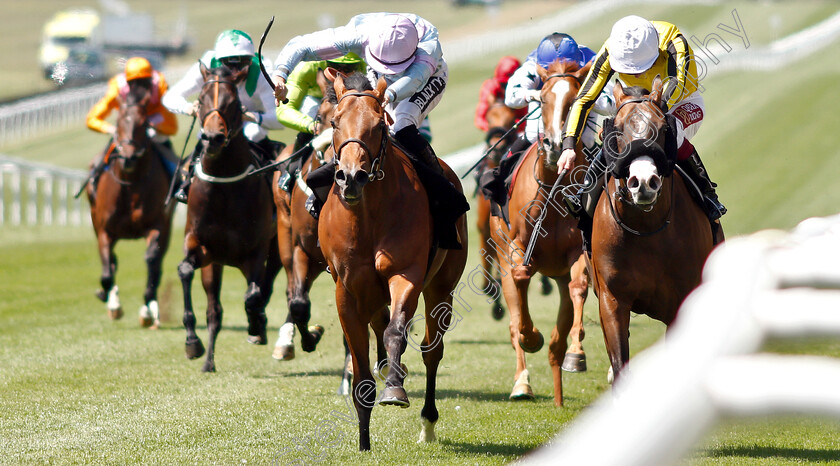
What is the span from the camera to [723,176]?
2658 cm

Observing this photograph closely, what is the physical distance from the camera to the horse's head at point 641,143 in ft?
18.7

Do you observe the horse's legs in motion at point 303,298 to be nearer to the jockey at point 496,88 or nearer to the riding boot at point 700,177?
the riding boot at point 700,177

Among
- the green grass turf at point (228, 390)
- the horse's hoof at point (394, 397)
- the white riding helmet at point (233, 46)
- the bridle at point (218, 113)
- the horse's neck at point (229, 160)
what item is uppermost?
Result: the white riding helmet at point (233, 46)

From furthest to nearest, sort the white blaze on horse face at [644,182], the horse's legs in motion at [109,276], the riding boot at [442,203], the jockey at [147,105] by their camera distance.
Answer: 1. the horse's legs in motion at [109,276]
2. the jockey at [147,105]
3. the riding boot at [442,203]
4. the white blaze on horse face at [644,182]

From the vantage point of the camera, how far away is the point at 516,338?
26.8 ft

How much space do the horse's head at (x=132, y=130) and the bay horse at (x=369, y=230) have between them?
6.36 metres

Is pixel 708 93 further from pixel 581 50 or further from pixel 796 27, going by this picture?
pixel 581 50

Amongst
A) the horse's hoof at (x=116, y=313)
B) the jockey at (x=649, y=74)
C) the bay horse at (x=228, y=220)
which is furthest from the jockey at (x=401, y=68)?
the horse's hoof at (x=116, y=313)

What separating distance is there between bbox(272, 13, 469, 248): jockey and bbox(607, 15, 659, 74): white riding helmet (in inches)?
46.7

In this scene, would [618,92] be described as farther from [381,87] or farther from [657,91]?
[381,87]

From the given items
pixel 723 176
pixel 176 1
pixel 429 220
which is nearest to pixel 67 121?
pixel 723 176

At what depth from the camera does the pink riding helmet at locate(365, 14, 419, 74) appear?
6.89 meters

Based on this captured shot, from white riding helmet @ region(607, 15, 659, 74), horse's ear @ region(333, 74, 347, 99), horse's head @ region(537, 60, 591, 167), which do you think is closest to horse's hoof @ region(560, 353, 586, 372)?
horse's head @ region(537, 60, 591, 167)

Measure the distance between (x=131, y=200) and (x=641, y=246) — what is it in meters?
7.83
